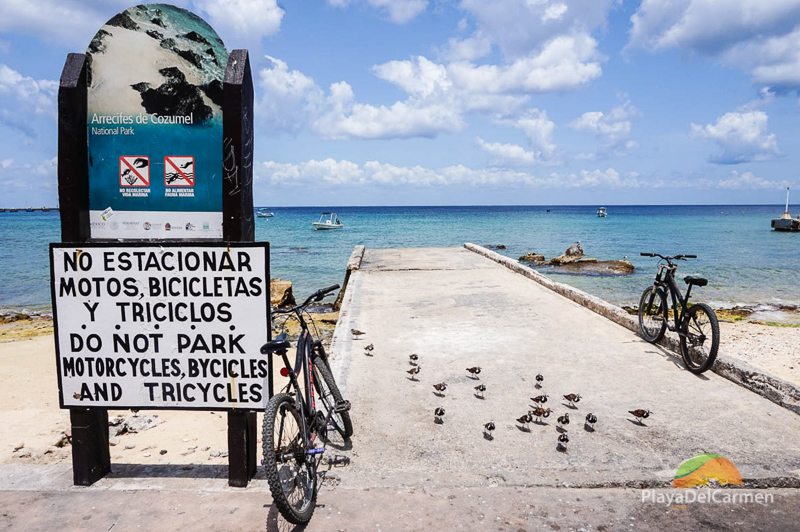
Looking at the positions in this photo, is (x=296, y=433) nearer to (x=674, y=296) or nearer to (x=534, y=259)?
(x=674, y=296)

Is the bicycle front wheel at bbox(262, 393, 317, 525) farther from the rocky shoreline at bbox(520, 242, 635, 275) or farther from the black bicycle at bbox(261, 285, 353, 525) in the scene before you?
the rocky shoreline at bbox(520, 242, 635, 275)

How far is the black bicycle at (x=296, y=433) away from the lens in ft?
10.1

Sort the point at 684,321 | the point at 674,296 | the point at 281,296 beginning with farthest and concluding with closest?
the point at 281,296
the point at 674,296
the point at 684,321

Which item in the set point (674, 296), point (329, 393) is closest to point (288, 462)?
point (329, 393)

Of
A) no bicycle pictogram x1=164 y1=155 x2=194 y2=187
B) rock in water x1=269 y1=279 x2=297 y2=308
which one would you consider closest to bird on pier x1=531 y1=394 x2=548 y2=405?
no bicycle pictogram x1=164 y1=155 x2=194 y2=187

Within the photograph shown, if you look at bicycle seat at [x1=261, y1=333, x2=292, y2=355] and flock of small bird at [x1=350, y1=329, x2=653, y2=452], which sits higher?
bicycle seat at [x1=261, y1=333, x2=292, y2=355]

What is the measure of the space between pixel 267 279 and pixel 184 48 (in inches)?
66.0

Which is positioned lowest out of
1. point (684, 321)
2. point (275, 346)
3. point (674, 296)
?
point (684, 321)

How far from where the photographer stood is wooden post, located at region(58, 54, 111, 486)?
3643mm

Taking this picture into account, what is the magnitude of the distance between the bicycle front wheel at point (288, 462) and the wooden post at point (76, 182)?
157 centimetres

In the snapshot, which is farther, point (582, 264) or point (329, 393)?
point (582, 264)

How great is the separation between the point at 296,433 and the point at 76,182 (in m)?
2.24

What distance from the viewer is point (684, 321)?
642cm

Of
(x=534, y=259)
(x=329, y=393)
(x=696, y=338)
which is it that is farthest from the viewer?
(x=534, y=259)
